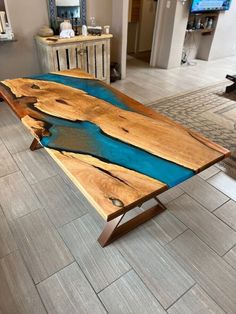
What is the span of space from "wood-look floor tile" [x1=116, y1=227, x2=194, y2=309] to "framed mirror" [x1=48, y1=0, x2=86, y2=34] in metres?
2.90

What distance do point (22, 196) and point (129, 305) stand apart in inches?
41.8

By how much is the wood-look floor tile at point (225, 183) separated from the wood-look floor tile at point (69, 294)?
1263 mm

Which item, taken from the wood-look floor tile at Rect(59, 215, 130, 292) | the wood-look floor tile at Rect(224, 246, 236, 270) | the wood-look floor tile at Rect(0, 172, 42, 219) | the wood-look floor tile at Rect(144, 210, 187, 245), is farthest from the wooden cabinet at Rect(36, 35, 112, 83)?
the wood-look floor tile at Rect(224, 246, 236, 270)

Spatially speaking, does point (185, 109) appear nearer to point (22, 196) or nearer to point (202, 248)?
point (202, 248)

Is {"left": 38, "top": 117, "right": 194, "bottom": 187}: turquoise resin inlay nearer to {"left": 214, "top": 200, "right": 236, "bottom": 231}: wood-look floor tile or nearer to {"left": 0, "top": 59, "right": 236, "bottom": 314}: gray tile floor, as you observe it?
{"left": 0, "top": 59, "right": 236, "bottom": 314}: gray tile floor

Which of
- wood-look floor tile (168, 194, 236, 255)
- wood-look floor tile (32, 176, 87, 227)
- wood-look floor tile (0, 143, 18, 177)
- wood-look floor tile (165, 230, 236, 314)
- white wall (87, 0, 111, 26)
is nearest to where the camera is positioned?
wood-look floor tile (165, 230, 236, 314)

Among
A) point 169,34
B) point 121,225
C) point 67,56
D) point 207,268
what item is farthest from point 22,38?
point 207,268

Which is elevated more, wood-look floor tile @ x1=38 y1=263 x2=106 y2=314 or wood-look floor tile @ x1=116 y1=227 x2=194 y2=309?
wood-look floor tile @ x1=116 y1=227 x2=194 y2=309

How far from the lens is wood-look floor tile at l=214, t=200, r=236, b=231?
165 cm

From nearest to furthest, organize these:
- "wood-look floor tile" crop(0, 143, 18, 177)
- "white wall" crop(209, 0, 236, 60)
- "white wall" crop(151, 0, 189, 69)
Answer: "wood-look floor tile" crop(0, 143, 18, 177), "white wall" crop(151, 0, 189, 69), "white wall" crop(209, 0, 236, 60)

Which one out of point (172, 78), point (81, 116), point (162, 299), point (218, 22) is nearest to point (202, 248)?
point (162, 299)

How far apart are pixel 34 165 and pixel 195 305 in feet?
5.15

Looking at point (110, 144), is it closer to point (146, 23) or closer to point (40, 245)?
point (40, 245)

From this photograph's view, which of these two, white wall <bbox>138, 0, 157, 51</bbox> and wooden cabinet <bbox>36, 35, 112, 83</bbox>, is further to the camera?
white wall <bbox>138, 0, 157, 51</bbox>
